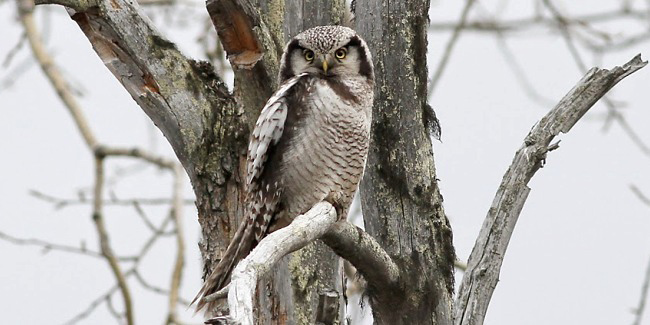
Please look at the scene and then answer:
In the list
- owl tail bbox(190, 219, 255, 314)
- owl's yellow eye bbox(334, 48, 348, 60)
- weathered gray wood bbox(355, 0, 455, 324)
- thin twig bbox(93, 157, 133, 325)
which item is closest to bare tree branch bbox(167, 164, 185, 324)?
thin twig bbox(93, 157, 133, 325)

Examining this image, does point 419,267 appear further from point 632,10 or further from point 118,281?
point 632,10

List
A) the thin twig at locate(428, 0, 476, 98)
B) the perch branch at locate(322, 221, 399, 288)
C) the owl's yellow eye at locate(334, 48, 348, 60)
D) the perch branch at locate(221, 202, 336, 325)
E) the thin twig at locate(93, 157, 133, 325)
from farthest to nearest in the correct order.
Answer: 1. the thin twig at locate(428, 0, 476, 98)
2. the owl's yellow eye at locate(334, 48, 348, 60)
3. the perch branch at locate(322, 221, 399, 288)
4. the thin twig at locate(93, 157, 133, 325)
5. the perch branch at locate(221, 202, 336, 325)

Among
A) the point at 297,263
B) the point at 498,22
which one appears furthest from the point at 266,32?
the point at 498,22

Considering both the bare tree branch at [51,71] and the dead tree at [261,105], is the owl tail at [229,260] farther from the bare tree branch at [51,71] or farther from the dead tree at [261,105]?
the bare tree branch at [51,71]

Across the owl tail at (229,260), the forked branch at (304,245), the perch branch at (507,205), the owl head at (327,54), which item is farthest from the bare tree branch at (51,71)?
the perch branch at (507,205)

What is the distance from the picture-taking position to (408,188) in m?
4.31

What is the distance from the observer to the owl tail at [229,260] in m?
4.20

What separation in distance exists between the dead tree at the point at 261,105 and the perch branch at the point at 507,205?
0.5 inches

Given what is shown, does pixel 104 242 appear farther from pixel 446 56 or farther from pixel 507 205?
pixel 446 56

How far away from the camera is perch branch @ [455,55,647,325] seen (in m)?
4.05

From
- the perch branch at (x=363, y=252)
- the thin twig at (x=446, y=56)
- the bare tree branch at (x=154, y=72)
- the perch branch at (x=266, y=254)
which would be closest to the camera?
the perch branch at (x=266, y=254)

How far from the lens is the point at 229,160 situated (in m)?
4.47

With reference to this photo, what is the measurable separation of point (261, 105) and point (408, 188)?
78cm

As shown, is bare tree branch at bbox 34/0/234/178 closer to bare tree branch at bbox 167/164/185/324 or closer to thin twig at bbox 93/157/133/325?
bare tree branch at bbox 167/164/185/324
